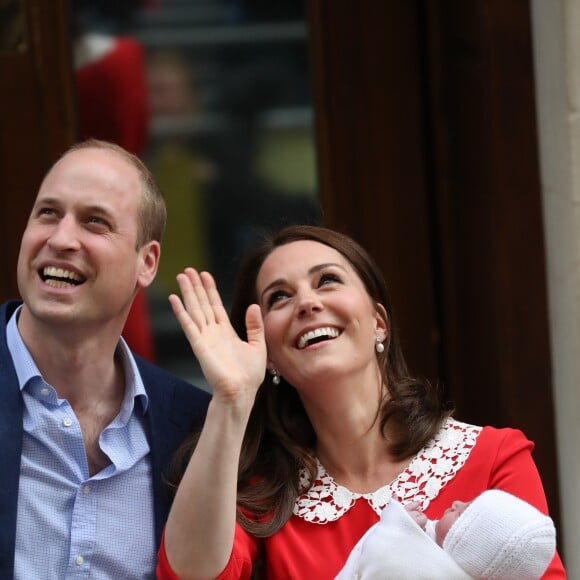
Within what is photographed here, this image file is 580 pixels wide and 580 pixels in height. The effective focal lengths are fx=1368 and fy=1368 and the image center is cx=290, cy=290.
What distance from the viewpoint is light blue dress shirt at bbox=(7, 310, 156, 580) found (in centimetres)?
254

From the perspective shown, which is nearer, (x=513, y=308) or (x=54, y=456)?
(x=54, y=456)

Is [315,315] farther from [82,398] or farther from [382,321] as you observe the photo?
[82,398]

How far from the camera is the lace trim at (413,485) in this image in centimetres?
269

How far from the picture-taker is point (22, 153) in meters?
3.46

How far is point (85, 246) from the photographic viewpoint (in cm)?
263

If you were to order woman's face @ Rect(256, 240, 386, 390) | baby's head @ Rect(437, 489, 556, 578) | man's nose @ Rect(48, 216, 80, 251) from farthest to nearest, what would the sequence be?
1. woman's face @ Rect(256, 240, 386, 390)
2. man's nose @ Rect(48, 216, 80, 251)
3. baby's head @ Rect(437, 489, 556, 578)

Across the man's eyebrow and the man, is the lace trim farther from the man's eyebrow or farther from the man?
the man's eyebrow

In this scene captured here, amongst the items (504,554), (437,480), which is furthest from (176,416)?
(504,554)

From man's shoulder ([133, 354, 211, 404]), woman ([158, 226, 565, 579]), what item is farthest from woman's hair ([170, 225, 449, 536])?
man's shoulder ([133, 354, 211, 404])

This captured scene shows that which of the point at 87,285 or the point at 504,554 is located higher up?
the point at 87,285

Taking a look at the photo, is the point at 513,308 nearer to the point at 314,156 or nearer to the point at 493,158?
the point at 493,158

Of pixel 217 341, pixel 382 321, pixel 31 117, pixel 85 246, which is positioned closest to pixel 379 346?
pixel 382 321

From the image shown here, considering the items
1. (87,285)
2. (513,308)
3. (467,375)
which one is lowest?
(467,375)

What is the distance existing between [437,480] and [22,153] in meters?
1.43
